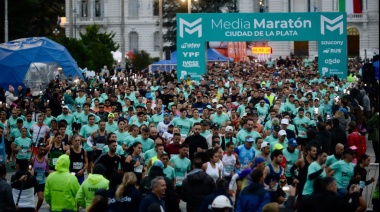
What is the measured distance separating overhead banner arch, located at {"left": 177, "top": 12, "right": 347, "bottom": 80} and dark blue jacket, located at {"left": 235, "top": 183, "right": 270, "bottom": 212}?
2618 cm

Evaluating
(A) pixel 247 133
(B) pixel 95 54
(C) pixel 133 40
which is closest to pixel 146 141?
(A) pixel 247 133

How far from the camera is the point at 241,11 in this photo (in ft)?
351

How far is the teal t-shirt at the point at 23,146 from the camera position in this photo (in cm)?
2175

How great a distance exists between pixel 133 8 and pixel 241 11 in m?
10.5

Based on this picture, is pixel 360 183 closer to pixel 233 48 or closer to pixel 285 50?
pixel 233 48

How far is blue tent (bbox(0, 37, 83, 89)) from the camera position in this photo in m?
45.3

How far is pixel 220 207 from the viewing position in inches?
456

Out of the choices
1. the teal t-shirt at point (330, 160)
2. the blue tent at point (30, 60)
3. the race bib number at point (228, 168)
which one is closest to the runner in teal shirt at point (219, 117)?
Answer: the race bib number at point (228, 168)

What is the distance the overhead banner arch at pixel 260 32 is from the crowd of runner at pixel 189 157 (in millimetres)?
6498

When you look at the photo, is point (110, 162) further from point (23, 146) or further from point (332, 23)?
point (332, 23)

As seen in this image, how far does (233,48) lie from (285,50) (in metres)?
34.4

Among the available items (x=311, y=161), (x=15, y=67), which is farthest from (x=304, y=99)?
(x=15, y=67)

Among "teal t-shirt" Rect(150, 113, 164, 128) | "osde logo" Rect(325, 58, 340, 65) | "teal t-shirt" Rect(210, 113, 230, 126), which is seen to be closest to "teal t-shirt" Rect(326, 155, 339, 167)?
"teal t-shirt" Rect(210, 113, 230, 126)

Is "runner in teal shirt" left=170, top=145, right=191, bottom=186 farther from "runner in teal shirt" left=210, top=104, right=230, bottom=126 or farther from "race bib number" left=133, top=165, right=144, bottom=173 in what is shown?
"runner in teal shirt" left=210, top=104, right=230, bottom=126
